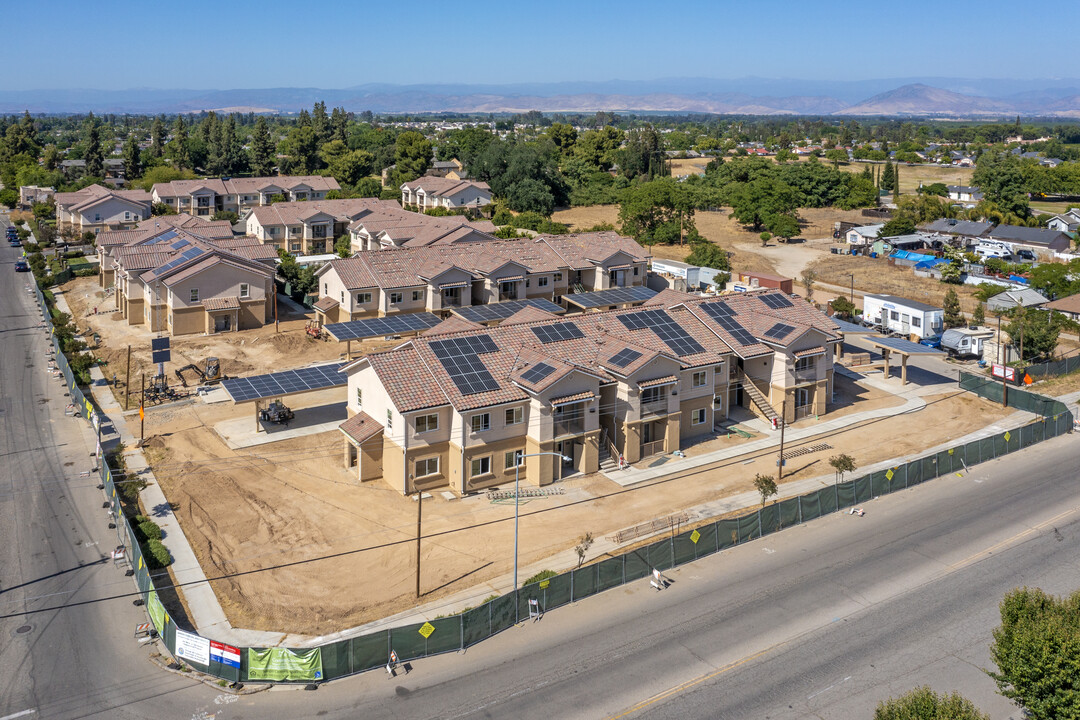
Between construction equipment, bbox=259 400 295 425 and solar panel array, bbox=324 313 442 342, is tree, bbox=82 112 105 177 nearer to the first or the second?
solar panel array, bbox=324 313 442 342

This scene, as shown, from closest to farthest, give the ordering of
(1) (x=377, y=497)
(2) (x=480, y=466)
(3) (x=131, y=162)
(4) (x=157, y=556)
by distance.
A: (4) (x=157, y=556)
(1) (x=377, y=497)
(2) (x=480, y=466)
(3) (x=131, y=162)

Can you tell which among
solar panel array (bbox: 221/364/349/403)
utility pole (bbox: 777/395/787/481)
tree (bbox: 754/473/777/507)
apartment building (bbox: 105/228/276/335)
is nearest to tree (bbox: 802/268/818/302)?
utility pole (bbox: 777/395/787/481)

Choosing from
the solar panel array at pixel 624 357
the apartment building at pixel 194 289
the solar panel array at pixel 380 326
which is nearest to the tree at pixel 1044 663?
the solar panel array at pixel 624 357

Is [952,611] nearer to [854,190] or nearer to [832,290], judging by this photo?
[832,290]

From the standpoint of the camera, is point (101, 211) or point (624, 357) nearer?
point (624, 357)

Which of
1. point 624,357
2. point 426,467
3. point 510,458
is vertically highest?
point 624,357

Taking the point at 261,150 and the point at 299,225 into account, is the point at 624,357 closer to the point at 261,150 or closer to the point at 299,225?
the point at 299,225

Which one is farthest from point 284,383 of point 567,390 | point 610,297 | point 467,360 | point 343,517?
point 610,297
